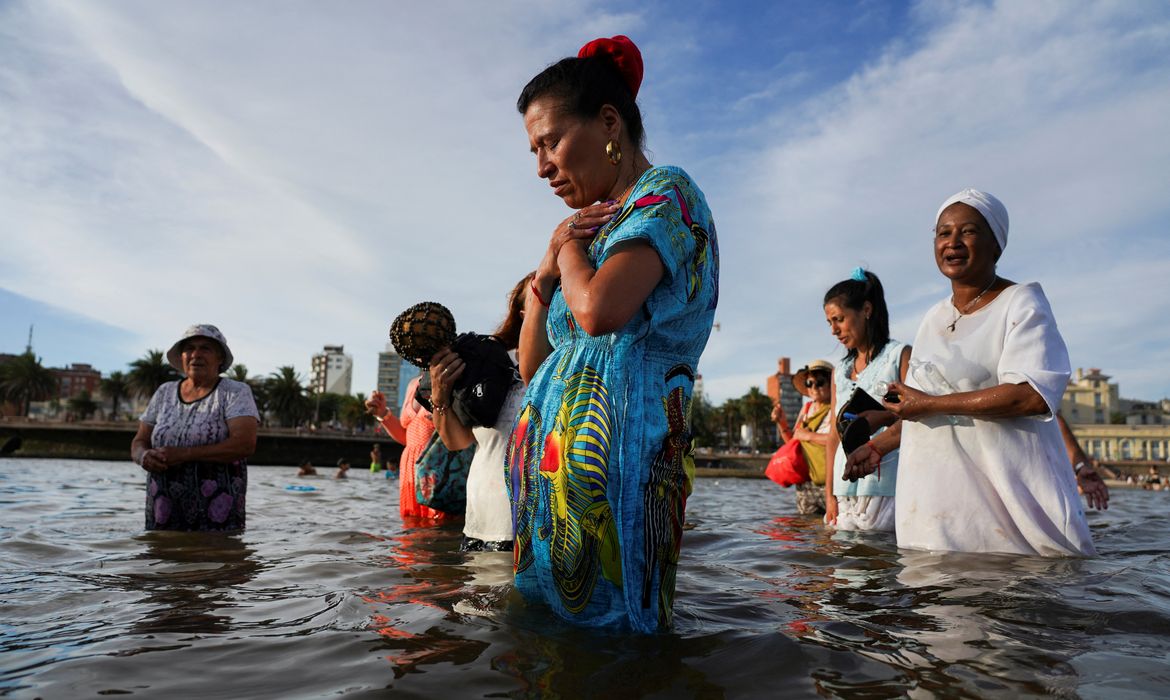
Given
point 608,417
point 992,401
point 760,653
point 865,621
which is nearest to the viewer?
point 608,417

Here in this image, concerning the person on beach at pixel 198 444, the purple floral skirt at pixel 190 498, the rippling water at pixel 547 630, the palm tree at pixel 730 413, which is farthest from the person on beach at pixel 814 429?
the palm tree at pixel 730 413

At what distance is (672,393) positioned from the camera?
6.29 ft

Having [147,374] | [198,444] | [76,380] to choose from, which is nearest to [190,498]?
[198,444]

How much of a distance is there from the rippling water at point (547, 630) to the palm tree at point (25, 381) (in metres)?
103

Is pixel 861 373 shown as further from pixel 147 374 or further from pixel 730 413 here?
pixel 730 413

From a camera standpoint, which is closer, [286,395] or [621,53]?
[621,53]

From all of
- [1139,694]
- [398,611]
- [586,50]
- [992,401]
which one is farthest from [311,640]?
[992,401]

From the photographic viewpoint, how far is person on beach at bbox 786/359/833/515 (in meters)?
7.12

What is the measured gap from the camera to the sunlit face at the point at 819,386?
7594 mm

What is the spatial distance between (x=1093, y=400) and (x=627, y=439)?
143 m

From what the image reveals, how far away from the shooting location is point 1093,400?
11931cm

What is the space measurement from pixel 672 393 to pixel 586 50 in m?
1.07

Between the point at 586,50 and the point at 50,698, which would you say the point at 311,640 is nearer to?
the point at 50,698

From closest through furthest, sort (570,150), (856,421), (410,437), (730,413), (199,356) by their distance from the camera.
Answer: (570,150)
(856,421)
(199,356)
(410,437)
(730,413)
